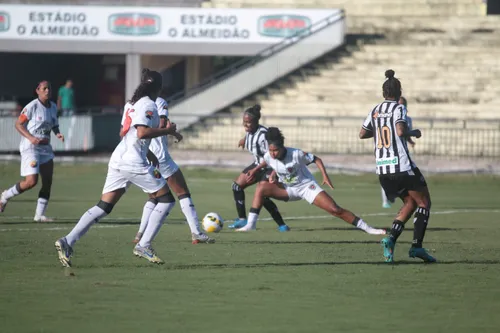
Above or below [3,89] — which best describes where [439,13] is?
above

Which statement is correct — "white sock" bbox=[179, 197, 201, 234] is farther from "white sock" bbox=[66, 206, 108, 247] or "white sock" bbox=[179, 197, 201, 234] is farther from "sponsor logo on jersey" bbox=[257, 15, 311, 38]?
"sponsor logo on jersey" bbox=[257, 15, 311, 38]

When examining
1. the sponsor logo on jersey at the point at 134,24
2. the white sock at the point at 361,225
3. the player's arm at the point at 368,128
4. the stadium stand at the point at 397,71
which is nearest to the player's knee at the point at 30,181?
the white sock at the point at 361,225

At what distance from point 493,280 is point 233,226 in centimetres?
641

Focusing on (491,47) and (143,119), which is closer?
(143,119)

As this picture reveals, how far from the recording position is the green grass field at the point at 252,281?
9.24m

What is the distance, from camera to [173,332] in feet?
28.7

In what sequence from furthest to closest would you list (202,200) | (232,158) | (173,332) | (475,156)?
1. (232,158)
2. (475,156)
3. (202,200)
4. (173,332)

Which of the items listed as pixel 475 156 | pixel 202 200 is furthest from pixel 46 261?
pixel 475 156

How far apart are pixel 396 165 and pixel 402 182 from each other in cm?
22

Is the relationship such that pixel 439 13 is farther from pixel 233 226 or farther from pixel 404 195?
pixel 404 195

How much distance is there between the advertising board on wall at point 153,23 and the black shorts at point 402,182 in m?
26.2

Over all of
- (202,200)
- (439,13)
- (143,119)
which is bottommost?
(202,200)

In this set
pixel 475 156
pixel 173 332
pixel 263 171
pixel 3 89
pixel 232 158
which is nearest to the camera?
pixel 173 332

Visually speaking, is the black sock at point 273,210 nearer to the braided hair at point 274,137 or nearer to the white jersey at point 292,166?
the white jersey at point 292,166
